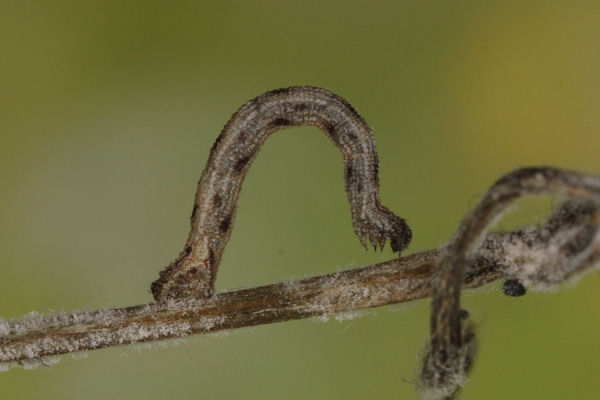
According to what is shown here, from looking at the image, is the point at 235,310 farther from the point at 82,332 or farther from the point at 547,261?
the point at 547,261

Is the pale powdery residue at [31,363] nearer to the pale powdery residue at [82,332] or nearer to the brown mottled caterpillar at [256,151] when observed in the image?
the pale powdery residue at [82,332]

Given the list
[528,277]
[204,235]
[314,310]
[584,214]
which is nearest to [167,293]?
[204,235]

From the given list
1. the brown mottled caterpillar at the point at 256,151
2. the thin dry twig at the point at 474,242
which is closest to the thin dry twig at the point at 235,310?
the thin dry twig at the point at 474,242

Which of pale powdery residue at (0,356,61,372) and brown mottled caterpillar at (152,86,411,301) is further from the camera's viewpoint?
brown mottled caterpillar at (152,86,411,301)

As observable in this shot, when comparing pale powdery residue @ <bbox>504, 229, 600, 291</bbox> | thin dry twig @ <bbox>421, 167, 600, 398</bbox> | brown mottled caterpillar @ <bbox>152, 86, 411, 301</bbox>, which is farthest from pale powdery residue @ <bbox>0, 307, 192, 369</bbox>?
pale powdery residue @ <bbox>504, 229, 600, 291</bbox>

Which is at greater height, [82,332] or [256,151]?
[256,151]

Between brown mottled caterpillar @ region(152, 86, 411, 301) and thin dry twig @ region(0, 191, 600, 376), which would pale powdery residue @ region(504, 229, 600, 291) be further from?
brown mottled caterpillar @ region(152, 86, 411, 301)

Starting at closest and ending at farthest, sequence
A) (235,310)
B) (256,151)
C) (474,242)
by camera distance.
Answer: (474,242) < (235,310) < (256,151)

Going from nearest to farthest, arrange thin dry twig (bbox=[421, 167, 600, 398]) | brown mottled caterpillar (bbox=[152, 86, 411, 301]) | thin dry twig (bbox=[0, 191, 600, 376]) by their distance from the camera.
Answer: thin dry twig (bbox=[421, 167, 600, 398]) → thin dry twig (bbox=[0, 191, 600, 376]) → brown mottled caterpillar (bbox=[152, 86, 411, 301])

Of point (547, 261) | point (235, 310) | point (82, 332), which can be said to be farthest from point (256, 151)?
point (547, 261)

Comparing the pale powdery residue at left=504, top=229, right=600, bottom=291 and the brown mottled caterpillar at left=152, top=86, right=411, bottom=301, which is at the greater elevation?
the brown mottled caterpillar at left=152, top=86, right=411, bottom=301
